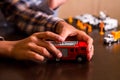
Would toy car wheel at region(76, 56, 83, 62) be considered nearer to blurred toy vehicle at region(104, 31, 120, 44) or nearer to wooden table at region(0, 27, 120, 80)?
wooden table at region(0, 27, 120, 80)

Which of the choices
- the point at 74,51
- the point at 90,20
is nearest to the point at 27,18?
the point at 90,20

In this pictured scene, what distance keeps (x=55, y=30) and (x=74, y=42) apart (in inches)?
6.1

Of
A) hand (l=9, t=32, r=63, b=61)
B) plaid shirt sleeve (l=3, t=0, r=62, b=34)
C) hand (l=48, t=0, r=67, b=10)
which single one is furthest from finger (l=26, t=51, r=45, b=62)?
hand (l=48, t=0, r=67, b=10)

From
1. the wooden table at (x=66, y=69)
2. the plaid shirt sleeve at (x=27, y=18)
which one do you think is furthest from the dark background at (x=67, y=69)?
the plaid shirt sleeve at (x=27, y=18)

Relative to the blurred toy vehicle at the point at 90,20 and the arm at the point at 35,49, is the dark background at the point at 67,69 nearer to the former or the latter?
the arm at the point at 35,49

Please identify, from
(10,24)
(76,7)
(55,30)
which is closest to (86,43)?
(55,30)

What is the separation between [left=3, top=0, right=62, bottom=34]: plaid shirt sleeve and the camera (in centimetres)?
94

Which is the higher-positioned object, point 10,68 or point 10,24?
point 10,24

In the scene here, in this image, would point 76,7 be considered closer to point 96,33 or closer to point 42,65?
point 96,33

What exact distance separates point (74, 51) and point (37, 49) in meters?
0.09

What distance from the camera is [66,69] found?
70 cm

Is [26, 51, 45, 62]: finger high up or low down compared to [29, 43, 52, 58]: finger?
down

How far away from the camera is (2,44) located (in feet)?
2.63

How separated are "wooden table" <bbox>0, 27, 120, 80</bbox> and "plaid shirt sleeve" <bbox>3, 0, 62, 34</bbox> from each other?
0.21 meters
